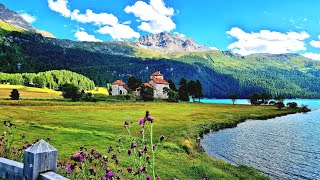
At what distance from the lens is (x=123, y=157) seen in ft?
77.7

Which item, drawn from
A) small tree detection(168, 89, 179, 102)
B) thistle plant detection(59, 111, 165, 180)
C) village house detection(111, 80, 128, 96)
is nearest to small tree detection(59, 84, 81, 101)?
village house detection(111, 80, 128, 96)

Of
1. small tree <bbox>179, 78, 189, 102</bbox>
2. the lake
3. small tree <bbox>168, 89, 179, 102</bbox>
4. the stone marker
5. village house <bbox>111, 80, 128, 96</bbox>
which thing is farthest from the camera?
small tree <bbox>179, 78, 189, 102</bbox>

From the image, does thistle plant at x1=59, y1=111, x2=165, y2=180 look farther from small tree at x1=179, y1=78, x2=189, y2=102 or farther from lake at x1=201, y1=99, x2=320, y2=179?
small tree at x1=179, y1=78, x2=189, y2=102

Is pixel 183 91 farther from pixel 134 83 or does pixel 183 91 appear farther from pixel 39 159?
pixel 39 159

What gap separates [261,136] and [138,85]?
9587 centimetres

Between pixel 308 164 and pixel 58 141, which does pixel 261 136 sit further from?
pixel 58 141

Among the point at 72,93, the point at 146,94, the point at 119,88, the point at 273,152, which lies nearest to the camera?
the point at 273,152

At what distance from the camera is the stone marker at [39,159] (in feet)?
18.2

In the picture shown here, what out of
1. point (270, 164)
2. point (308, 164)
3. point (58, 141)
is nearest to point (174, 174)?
point (58, 141)

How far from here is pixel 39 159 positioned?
5.62 metres

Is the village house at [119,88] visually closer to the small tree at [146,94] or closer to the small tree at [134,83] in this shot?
the small tree at [134,83]

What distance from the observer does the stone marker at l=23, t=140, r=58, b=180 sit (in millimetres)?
5547

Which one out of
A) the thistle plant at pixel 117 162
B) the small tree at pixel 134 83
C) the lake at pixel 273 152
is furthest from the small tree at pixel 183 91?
the thistle plant at pixel 117 162

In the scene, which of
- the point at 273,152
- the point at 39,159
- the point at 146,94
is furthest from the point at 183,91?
the point at 39,159
